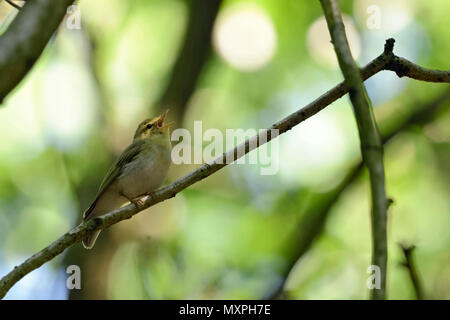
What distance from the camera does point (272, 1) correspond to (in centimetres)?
1253

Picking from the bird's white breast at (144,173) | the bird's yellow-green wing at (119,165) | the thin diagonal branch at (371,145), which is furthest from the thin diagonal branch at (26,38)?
the bird's yellow-green wing at (119,165)

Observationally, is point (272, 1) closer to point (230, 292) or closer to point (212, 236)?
point (212, 236)

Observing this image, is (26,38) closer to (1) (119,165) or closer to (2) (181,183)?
(2) (181,183)

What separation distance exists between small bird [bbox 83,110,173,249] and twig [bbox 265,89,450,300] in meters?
2.95

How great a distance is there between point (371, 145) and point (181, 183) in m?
2.72

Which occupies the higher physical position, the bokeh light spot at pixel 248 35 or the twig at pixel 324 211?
the bokeh light spot at pixel 248 35

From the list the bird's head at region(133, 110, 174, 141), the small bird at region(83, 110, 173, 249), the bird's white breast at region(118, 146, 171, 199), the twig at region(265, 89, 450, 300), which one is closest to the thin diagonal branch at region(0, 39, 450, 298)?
the small bird at region(83, 110, 173, 249)

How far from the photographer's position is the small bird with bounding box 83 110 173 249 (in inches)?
295

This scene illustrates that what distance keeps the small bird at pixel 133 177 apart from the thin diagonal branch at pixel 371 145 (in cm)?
474

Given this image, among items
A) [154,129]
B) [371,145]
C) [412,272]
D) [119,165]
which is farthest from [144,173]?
[371,145]

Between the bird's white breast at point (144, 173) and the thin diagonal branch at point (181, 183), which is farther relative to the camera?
the bird's white breast at point (144, 173)

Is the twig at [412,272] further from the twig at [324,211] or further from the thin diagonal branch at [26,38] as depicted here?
the twig at [324,211]

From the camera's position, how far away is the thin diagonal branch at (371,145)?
2.30m

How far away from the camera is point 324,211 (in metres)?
9.80
